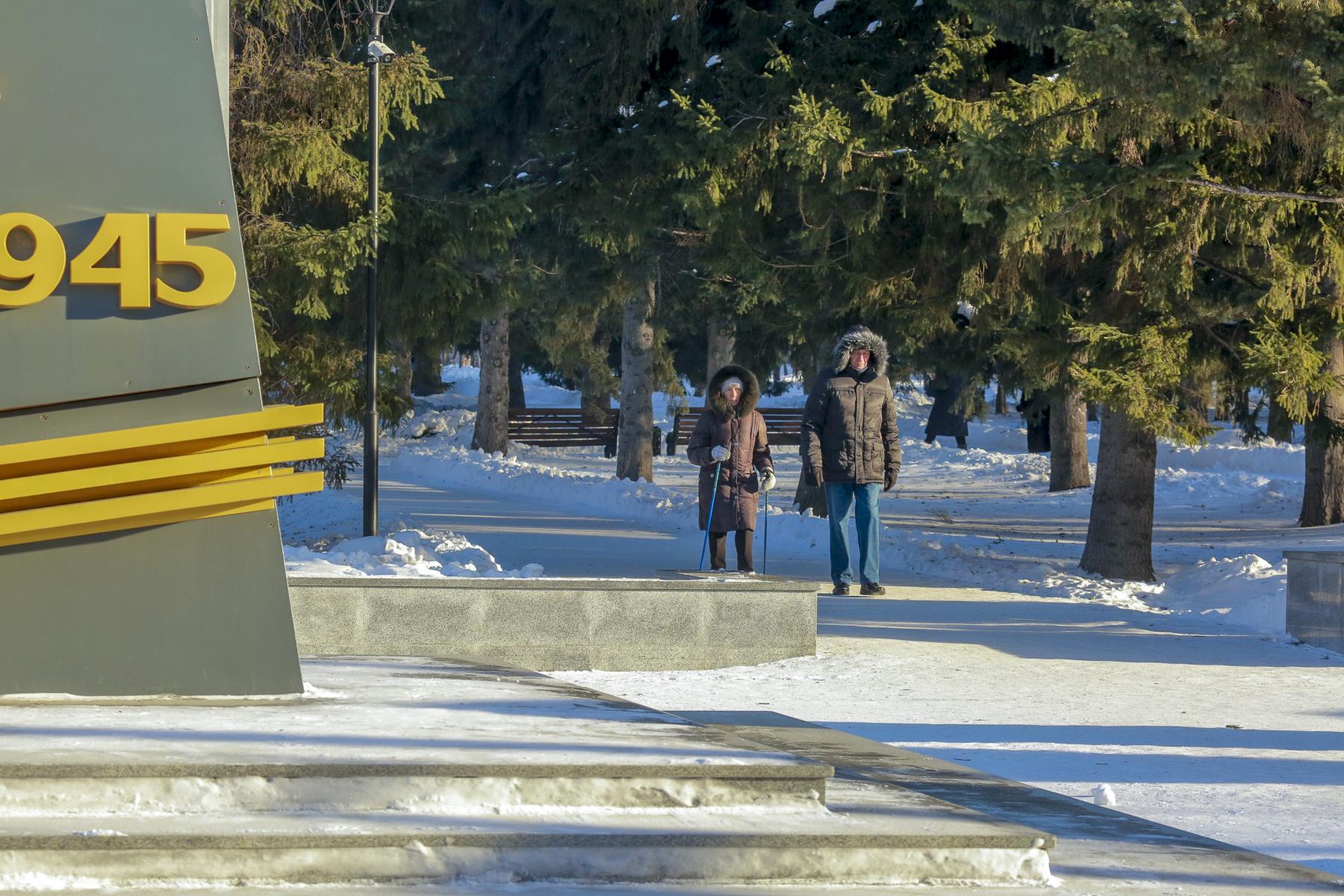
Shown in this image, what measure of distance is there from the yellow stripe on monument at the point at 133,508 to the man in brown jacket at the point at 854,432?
6856mm

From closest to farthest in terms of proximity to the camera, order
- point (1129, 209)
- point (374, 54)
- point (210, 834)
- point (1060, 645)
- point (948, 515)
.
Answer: point (210, 834), point (1060, 645), point (1129, 209), point (374, 54), point (948, 515)

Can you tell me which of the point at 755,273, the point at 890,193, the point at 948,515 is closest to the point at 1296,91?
the point at 890,193

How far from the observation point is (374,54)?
52.2 feet

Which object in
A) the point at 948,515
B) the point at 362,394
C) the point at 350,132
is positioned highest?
the point at 350,132

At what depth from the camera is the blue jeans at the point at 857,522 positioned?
41.4 feet

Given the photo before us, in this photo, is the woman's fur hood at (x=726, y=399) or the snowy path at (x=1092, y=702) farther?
the woman's fur hood at (x=726, y=399)

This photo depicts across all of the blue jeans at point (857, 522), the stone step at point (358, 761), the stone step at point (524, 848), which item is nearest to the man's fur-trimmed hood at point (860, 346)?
the blue jeans at point (857, 522)

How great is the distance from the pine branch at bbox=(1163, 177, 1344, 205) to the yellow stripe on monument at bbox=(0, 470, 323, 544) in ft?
24.7

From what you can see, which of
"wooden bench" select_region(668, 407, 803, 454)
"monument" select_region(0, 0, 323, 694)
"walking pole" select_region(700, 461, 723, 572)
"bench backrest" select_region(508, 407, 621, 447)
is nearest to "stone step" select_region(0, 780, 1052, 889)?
"monument" select_region(0, 0, 323, 694)

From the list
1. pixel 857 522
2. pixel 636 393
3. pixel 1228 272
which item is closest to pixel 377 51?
pixel 857 522

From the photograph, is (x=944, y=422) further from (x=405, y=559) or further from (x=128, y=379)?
(x=128, y=379)

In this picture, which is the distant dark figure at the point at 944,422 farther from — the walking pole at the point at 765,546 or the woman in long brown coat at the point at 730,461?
the woman in long brown coat at the point at 730,461

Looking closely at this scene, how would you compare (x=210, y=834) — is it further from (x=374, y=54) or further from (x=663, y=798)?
(x=374, y=54)

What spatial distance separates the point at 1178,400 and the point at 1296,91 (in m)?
4.77
